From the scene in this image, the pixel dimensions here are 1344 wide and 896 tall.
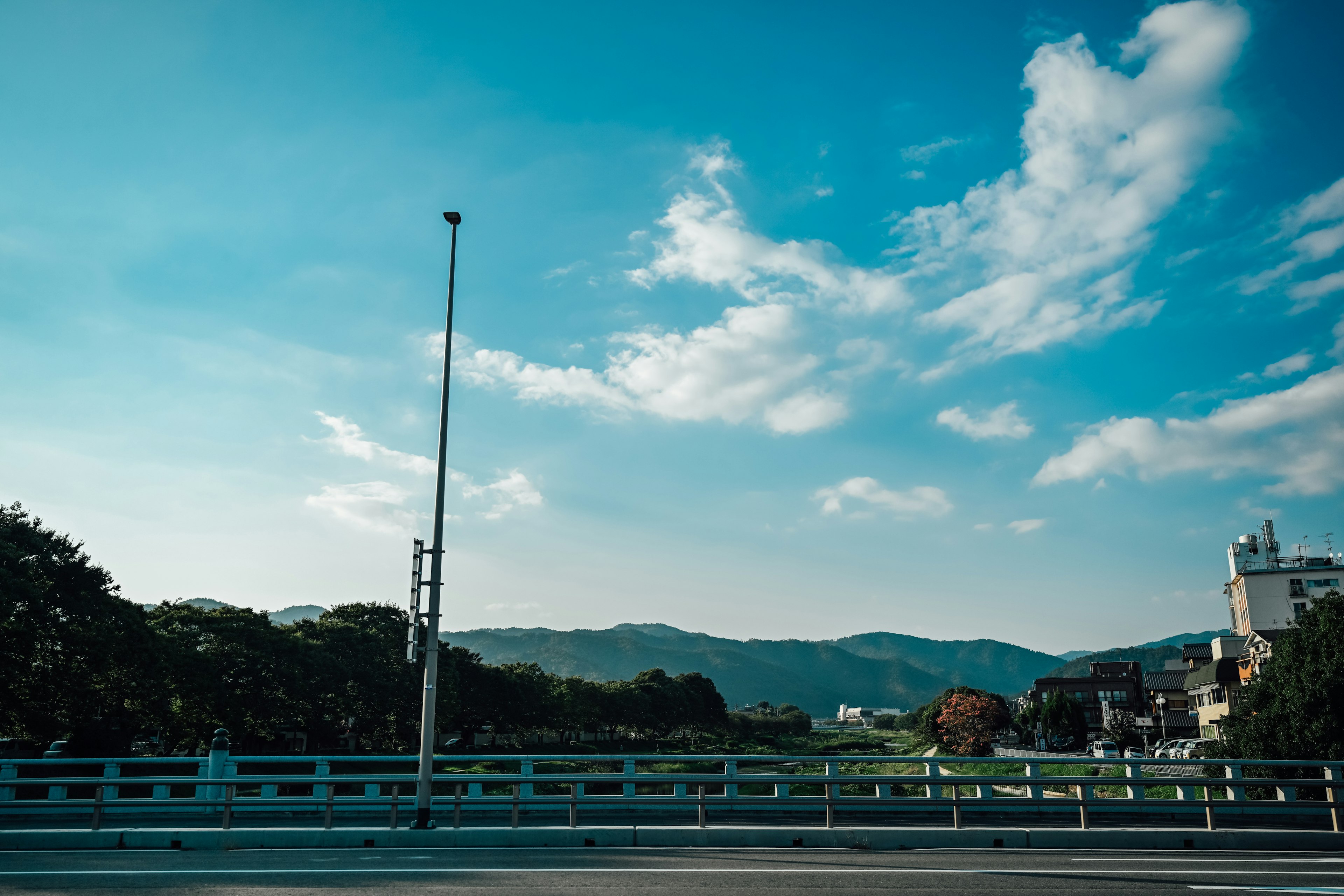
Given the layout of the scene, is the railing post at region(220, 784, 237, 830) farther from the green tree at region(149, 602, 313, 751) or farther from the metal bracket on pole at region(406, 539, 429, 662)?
the green tree at region(149, 602, 313, 751)

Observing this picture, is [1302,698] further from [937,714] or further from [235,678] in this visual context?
[937,714]

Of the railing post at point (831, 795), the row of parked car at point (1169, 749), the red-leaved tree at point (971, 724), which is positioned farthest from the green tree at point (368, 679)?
the row of parked car at point (1169, 749)

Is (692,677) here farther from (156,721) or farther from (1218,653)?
(156,721)

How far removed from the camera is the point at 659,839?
49.2 ft

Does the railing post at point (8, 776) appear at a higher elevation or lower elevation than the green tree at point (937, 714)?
higher

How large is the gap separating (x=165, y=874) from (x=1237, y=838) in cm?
1725

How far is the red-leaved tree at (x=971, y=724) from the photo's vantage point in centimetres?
7600

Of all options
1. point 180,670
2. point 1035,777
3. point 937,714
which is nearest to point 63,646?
point 180,670

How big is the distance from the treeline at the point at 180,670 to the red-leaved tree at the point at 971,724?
146 ft

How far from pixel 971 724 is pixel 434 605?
71.2 m

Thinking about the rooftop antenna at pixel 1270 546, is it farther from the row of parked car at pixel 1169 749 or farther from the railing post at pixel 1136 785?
the railing post at pixel 1136 785

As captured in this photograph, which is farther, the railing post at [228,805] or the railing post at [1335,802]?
the railing post at [1335,802]

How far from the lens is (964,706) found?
78688 mm

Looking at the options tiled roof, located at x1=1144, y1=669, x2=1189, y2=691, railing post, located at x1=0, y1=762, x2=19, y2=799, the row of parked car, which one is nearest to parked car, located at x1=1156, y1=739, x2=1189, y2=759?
the row of parked car
